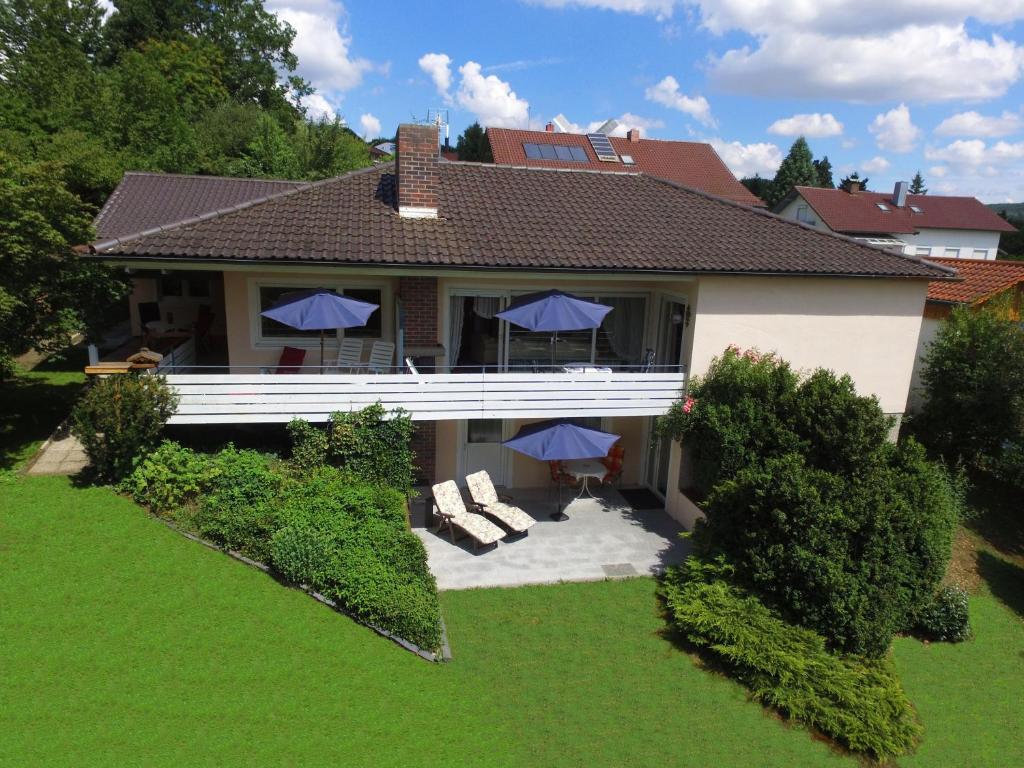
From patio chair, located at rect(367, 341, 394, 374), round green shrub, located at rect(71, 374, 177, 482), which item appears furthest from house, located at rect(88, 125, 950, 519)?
round green shrub, located at rect(71, 374, 177, 482)

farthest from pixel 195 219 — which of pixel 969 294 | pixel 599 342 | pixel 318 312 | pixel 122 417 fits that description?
Answer: pixel 969 294

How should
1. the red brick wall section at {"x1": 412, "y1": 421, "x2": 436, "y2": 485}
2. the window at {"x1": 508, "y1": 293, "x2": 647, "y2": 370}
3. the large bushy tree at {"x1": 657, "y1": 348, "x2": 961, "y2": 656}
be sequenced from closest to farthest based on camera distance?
the large bushy tree at {"x1": 657, "y1": 348, "x2": 961, "y2": 656} → the red brick wall section at {"x1": 412, "y1": 421, "x2": 436, "y2": 485} → the window at {"x1": 508, "y1": 293, "x2": 647, "y2": 370}

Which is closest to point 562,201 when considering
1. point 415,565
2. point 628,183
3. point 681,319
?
point 628,183

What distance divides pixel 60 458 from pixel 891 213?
53.8 metres

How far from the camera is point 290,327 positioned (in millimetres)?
11320

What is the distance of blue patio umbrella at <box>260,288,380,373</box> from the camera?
973cm

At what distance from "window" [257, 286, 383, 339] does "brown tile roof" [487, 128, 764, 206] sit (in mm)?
24507

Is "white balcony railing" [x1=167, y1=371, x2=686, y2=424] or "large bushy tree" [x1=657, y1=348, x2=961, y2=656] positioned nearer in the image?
"large bushy tree" [x1=657, y1=348, x2=961, y2=656]

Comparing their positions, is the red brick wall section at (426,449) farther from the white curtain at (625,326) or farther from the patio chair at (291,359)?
the white curtain at (625,326)

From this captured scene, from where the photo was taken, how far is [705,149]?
4169cm

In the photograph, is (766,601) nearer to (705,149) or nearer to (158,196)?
(158,196)

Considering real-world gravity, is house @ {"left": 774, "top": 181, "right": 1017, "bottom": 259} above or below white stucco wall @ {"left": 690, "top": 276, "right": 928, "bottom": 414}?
above

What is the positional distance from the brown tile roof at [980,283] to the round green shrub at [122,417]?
61.5 feet

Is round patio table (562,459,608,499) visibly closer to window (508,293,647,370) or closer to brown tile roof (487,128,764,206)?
window (508,293,647,370)
